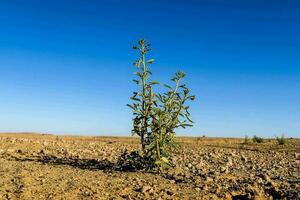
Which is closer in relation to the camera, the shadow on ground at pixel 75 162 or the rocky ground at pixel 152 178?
the rocky ground at pixel 152 178

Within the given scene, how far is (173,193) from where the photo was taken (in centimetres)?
812

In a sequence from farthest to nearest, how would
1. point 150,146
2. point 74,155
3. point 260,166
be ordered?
point 74,155
point 260,166
point 150,146

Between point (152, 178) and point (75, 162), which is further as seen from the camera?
point (75, 162)

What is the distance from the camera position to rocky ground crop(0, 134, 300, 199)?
26.6 feet

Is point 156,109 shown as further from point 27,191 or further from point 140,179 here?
point 27,191

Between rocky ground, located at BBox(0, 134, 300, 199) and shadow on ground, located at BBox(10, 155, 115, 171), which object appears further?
shadow on ground, located at BBox(10, 155, 115, 171)

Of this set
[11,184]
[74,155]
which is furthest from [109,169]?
[74,155]

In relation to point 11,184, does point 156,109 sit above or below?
above

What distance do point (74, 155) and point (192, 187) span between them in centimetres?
632

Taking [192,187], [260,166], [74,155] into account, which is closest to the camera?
[192,187]

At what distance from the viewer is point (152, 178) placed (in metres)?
9.66

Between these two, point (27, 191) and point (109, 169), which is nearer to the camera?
point (27, 191)

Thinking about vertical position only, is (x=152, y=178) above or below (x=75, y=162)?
below

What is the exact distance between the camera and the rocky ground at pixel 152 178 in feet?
26.6
